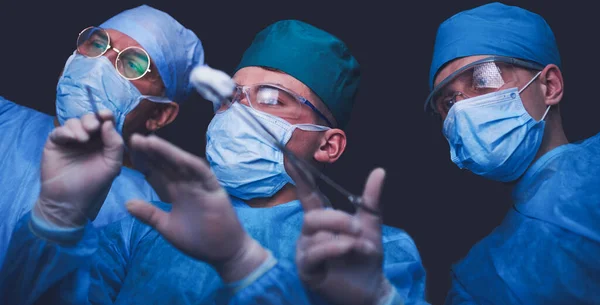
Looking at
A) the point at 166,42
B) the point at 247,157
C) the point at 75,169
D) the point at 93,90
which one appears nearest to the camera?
the point at 75,169

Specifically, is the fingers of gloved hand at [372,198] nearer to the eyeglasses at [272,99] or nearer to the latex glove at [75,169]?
the latex glove at [75,169]

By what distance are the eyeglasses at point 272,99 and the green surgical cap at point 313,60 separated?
3.6 inches

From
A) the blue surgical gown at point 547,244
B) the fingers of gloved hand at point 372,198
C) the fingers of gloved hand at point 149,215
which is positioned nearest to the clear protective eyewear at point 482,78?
the blue surgical gown at point 547,244

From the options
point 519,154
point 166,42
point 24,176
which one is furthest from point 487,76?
point 24,176

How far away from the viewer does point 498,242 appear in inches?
89.1

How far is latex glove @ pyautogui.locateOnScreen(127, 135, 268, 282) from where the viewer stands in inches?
59.8

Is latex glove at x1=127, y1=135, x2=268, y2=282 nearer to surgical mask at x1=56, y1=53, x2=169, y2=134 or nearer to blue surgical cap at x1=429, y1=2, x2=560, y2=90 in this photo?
surgical mask at x1=56, y1=53, x2=169, y2=134

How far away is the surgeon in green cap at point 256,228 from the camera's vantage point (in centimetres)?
152

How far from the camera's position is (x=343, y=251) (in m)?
1.46

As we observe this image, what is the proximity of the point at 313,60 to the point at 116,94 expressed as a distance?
0.73 metres

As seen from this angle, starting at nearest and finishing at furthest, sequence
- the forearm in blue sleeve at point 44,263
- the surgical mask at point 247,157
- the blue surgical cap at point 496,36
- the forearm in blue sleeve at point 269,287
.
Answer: the forearm in blue sleeve at point 269,287, the forearm in blue sleeve at point 44,263, the surgical mask at point 247,157, the blue surgical cap at point 496,36

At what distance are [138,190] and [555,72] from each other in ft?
4.94

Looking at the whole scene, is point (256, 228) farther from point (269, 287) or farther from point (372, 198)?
point (372, 198)

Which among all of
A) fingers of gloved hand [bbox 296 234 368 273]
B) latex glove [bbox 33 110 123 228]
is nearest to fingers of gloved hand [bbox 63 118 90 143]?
latex glove [bbox 33 110 123 228]
